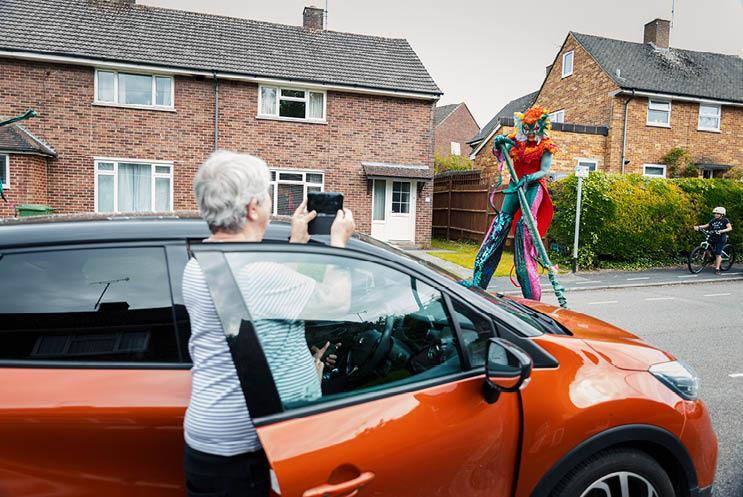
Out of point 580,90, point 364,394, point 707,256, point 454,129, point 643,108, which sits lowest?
point 707,256

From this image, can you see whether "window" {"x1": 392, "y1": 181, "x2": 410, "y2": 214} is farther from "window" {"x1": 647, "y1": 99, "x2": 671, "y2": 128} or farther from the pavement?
"window" {"x1": 647, "y1": 99, "x2": 671, "y2": 128}

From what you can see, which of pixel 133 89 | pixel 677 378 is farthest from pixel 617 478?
pixel 133 89

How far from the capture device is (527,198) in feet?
23.3

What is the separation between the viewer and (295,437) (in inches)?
68.2

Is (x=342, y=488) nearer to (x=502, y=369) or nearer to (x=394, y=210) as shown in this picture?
(x=502, y=369)

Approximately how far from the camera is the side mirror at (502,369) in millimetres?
2031

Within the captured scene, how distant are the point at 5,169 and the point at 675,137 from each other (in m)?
24.5

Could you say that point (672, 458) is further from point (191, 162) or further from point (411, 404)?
point (191, 162)

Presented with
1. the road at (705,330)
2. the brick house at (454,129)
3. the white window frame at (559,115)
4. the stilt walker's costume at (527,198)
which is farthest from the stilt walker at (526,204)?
the brick house at (454,129)

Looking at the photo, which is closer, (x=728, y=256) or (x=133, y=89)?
(x=728, y=256)

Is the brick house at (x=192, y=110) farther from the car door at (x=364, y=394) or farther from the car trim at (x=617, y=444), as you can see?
the car trim at (x=617, y=444)

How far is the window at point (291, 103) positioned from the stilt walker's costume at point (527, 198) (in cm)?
1245

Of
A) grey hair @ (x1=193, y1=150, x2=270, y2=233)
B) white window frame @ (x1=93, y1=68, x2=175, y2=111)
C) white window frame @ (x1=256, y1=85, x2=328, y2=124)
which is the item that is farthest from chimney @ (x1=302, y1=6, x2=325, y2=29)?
grey hair @ (x1=193, y1=150, x2=270, y2=233)

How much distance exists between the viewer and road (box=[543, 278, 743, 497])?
154 inches
